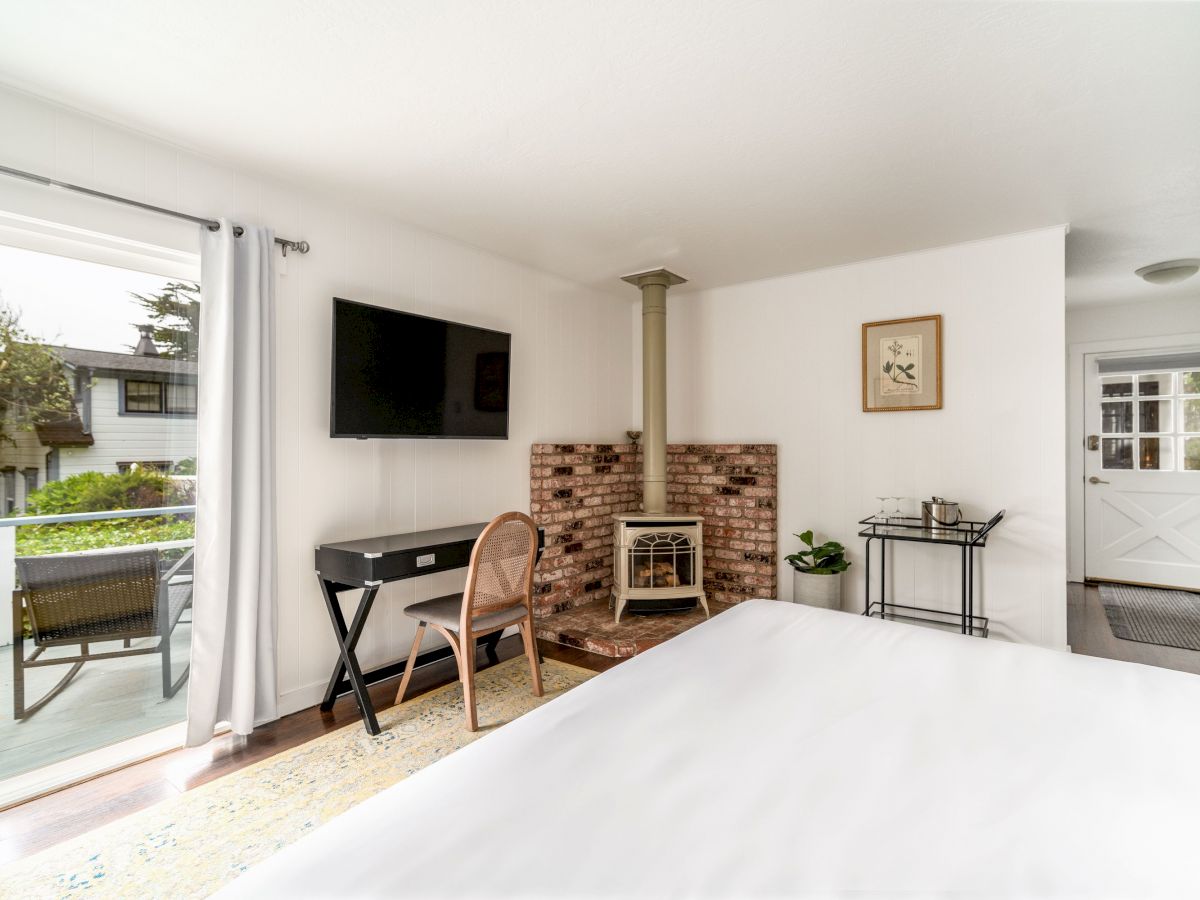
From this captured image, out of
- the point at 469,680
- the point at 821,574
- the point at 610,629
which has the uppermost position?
the point at 821,574

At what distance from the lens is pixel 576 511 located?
4.28 meters

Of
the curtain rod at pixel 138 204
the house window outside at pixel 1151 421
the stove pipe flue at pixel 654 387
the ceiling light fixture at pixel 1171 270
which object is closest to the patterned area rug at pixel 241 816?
the stove pipe flue at pixel 654 387

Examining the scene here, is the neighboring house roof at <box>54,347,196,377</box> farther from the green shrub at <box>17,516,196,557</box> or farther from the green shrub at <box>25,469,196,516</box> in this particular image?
the green shrub at <box>17,516,196,557</box>

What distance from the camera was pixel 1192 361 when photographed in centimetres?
490

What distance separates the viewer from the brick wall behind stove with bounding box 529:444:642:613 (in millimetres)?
4051

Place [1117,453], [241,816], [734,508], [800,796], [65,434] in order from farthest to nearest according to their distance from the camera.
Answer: [1117,453] < [734,508] < [65,434] < [241,816] < [800,796]

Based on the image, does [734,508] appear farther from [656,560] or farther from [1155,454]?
[1155,454]


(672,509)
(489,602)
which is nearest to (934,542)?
(672,509)

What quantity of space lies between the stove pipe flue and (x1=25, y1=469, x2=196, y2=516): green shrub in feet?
8.73

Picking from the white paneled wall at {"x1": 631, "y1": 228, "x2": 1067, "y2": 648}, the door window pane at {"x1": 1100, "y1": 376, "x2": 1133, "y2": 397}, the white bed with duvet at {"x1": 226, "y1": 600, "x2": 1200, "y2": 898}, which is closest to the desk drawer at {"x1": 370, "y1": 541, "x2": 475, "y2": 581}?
the white bed with duvet at {"x1": 226, "y1": 600, "x2": 1200, "y2": 898}

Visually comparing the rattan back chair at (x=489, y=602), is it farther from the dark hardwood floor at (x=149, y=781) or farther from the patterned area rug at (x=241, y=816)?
the dark hardwood floor at (x=149, y=781)

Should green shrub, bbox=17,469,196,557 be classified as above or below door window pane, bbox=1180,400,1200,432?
below

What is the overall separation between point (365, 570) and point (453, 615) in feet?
1.41

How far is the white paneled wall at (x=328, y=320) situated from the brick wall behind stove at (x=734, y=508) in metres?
1.03
